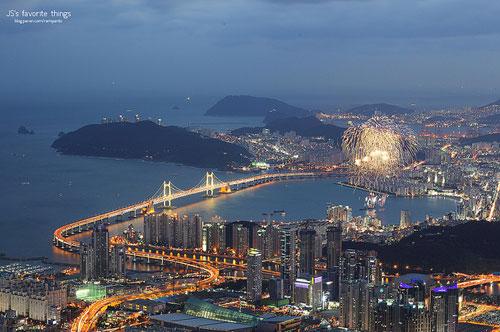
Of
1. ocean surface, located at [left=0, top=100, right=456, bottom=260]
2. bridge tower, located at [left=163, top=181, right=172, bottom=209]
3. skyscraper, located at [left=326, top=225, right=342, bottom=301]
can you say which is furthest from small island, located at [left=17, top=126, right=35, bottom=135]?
skyscraper, located at [left=326, top=225, right=342, bottom=301]

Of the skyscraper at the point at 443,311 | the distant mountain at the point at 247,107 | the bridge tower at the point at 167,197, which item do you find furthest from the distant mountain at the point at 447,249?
the distant mountain at the point at 247,107

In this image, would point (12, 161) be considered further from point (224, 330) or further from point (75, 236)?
point (224, 330)

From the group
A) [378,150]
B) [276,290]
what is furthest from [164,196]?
[276,290]

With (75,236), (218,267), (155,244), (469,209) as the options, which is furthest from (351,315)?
(469,209)

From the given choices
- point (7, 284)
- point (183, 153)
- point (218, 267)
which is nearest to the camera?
point (7, 284)

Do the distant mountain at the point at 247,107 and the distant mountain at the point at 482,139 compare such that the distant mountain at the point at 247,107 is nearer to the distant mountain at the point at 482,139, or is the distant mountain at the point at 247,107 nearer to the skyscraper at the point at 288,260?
the distant mountain at the point at 482,139

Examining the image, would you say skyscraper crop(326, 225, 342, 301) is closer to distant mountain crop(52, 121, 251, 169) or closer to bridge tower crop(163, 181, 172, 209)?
bridge tower crop(163, 181, 172, 209)
